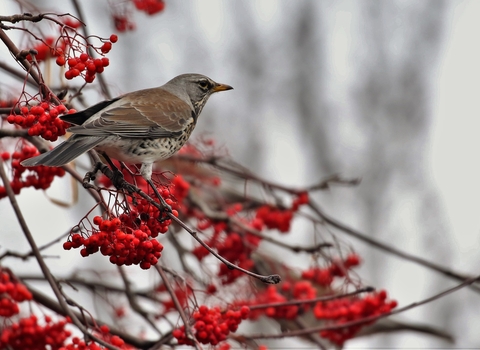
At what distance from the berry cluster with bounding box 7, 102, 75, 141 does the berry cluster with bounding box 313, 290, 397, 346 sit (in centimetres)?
201

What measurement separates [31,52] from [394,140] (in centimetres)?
1145

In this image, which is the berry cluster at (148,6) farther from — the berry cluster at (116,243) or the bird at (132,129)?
the berry cluster at (116,243)

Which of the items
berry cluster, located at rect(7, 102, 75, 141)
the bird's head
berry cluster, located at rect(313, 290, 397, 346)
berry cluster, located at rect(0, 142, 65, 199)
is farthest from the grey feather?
berry cluster, located at rect(313, 290, 397, 346)

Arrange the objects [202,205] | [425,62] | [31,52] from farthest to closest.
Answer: [425,62]
[202,205]
[31,52]

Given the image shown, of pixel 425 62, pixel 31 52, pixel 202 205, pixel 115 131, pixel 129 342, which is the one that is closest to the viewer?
pixel 31 52

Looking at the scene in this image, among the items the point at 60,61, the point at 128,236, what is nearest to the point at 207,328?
the point at 128,236

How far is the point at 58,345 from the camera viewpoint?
264 cm

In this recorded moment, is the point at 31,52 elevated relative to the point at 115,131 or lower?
lower

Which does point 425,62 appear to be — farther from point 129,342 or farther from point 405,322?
point 129,342

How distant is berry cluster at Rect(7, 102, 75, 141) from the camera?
1.97 metres

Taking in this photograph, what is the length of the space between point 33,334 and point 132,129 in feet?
3.02

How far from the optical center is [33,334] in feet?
8.67

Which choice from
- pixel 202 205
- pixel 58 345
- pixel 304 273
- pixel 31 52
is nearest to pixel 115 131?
pixel 31 52

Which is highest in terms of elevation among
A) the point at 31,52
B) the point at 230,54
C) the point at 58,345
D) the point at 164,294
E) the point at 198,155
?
the point at 230,54
